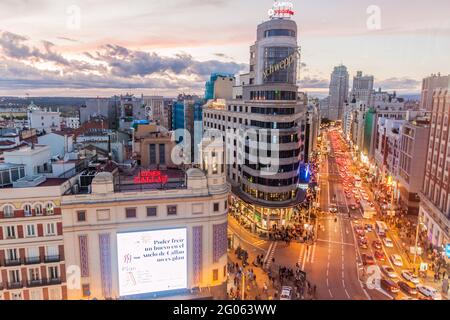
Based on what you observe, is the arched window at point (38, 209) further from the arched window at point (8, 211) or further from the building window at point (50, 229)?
the arched window at point (8, 211)

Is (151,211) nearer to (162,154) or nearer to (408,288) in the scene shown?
(162,154)

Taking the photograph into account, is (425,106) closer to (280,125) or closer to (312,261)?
(280,125)

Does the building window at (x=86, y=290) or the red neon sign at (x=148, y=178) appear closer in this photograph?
the building window at (x=86, y=290)

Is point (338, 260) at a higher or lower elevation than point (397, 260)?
lower

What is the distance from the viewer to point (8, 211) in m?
14.9

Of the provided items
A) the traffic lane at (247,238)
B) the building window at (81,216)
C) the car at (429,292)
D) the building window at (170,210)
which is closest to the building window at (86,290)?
the building window at (81,216)

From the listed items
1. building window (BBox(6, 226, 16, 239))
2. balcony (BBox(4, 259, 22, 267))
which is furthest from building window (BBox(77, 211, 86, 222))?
balcony (BBox(4, 259, 22, 267))

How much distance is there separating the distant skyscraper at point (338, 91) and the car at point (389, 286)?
12316 cm

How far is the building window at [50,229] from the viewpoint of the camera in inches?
606

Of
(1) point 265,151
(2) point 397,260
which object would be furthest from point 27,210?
(2) point 397,260

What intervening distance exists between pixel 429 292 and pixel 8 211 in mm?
20827

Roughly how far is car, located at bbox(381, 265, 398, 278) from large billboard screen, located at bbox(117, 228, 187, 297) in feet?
41.9
